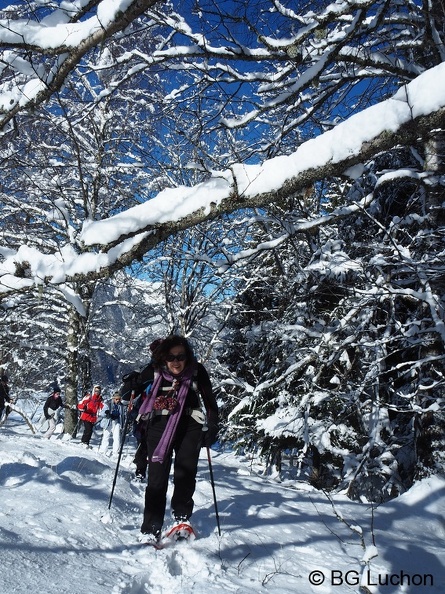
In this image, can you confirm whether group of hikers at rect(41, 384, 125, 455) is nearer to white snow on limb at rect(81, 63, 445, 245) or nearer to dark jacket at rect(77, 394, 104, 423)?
dark jacket at rect(77, 394, 104, 423)

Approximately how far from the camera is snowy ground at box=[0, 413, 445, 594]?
7.71 feet

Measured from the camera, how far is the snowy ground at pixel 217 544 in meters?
2.35

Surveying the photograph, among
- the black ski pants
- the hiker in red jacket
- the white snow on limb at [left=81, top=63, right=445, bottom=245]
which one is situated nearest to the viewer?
the white snow on limb at [left=81, top=63, right=445, bottom=245]

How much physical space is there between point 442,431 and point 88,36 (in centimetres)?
621

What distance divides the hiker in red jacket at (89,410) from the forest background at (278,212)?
120cm

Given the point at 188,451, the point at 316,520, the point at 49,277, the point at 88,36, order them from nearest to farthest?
1. the point at 88,36
2. the point at 49,277
3. the point at 188,451
4. the point at 316,520

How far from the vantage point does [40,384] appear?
606 inches

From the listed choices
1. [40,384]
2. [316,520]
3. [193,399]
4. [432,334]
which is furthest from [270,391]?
[40,384]

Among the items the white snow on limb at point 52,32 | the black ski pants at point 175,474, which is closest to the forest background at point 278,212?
the white snow on limb at point 52,32

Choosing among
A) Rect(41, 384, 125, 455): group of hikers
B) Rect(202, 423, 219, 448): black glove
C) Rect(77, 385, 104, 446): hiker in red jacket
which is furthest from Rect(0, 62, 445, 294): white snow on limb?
Rect(77, 385, 104, 446): hiker in red jacket

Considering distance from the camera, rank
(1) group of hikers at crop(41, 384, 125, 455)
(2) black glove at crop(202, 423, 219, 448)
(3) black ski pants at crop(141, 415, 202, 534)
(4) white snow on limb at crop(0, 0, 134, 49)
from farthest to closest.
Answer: (1) group of hikers at crop(41, 384, 125, 455) < (2) black glove at crop(202, 423, 219, 448) < (3) black ski pants at crop(141, 415, 202, 534) < (4) white snow on limb at crop(0, 0, 134, 49)

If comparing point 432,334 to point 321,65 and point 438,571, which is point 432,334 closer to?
point 438,571

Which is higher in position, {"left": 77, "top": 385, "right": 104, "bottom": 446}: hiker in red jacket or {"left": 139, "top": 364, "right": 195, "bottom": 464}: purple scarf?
{"left": 139, "top": 364, "right": 195, "bottom": 464}: purple scarf

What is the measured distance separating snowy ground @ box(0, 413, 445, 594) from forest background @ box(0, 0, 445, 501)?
1.36 m
